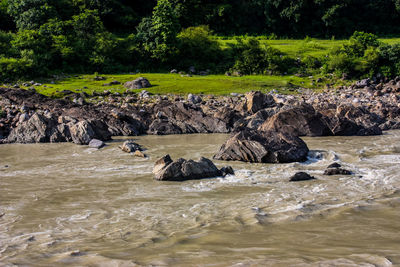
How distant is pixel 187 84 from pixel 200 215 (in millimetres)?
26358

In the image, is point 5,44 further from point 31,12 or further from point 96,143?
point 96,143

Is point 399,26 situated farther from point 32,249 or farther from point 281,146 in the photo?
point 32,249

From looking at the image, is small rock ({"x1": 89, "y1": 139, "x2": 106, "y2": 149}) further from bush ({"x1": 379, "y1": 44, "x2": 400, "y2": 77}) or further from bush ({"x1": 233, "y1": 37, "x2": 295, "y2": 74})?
bush ({"x1": 379, "y1": 44, "x2": 400, "y2": 77})

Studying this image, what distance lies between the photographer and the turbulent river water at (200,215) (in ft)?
19.1

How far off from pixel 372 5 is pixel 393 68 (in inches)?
976

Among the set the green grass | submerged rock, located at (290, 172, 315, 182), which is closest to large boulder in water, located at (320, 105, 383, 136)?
submerged rock, located at (290, 172, 315, 182)

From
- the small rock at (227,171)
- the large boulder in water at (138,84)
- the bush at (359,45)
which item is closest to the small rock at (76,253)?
the small rock at (227,171)

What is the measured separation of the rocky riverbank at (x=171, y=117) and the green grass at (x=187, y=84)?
6.31 ft

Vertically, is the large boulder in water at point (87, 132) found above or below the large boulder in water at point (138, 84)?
below

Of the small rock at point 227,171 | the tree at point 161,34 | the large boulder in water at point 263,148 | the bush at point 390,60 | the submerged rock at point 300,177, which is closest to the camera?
the submerged rock at point 300,177

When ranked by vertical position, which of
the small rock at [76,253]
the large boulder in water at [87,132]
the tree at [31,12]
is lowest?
the large boulder in water at [87,132]

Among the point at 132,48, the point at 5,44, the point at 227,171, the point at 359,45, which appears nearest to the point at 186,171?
the point at 227,171

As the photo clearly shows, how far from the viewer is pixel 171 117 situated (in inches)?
917

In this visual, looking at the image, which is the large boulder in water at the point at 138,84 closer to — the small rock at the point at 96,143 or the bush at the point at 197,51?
the bush at the point at 197,51
